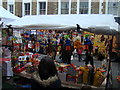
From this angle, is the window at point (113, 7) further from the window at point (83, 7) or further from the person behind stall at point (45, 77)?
the person behind stall at point (45, 77)

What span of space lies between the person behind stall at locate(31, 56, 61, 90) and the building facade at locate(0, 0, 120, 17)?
1638cm

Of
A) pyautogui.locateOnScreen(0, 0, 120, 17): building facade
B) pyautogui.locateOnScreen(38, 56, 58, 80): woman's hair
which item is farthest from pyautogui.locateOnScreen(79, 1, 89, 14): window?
pyautogui.locateOnScreen(38, 56, 58, 80): woman's hair

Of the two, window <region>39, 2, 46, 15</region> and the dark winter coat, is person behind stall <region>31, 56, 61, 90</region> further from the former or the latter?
window <region>39, 2, 46, 15</region>

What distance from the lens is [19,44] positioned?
7.84 metres

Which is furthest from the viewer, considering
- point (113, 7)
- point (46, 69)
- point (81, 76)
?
point (113, 7)

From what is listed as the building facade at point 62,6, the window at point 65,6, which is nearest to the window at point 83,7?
the building facade at point 62,6

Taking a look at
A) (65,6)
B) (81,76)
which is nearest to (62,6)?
(65,6)

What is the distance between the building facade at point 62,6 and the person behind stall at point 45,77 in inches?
645

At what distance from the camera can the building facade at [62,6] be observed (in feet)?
60.0

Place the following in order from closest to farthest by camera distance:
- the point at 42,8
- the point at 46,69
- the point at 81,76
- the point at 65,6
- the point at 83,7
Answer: the point at 46,69, the point at 81,76, the point at 83,7, the point at 65,6, the point at 42,8

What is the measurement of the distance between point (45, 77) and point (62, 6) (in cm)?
1841

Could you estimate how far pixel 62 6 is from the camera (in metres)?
20.5

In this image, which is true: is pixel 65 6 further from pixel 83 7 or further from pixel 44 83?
pixel 44 83

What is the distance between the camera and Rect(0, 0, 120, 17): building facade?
1828cm
